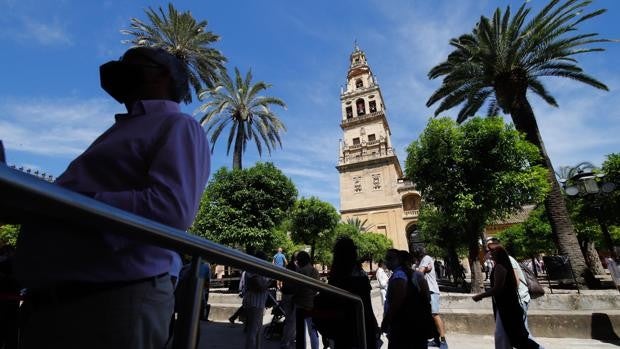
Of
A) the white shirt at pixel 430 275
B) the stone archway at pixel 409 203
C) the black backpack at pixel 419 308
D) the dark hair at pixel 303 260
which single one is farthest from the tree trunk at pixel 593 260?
the black backpack at pixel 419 308

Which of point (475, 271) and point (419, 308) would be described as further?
point (475, 271)

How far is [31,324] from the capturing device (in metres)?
0.88

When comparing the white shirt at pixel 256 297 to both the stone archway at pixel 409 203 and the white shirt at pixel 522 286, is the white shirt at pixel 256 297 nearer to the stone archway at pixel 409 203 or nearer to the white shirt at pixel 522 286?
the white shirt at pixel 522 286

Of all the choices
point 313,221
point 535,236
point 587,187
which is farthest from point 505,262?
point 535,236

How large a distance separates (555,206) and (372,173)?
101 ft

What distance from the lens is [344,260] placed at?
3.69 m

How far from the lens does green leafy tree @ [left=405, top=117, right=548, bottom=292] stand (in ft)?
38.9

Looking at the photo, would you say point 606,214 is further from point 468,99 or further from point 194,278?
point 194,278

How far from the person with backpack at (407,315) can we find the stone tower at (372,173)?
37.7 metres

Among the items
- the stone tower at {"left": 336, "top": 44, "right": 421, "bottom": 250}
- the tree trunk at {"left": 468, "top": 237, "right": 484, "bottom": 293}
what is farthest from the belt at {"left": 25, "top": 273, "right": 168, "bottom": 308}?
the stone tower at {"left": 336, "top": 44, "right": 421, "bottom": 250}

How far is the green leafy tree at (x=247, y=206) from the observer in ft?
55.2

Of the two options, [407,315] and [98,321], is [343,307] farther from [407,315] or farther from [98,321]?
[98,321]

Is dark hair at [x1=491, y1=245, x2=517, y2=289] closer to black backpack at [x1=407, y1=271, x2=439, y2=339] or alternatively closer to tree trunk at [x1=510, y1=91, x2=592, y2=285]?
black backpack at [x1=407, y1=271, x2=439, y2=339]

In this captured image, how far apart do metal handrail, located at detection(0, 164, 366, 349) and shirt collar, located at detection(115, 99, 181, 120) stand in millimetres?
661
